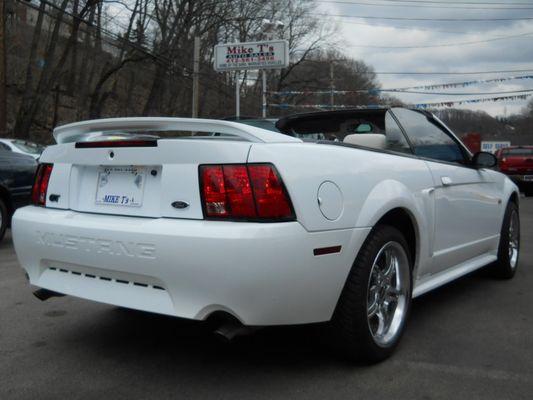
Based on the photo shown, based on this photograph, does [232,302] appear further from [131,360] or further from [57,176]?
[57,176]

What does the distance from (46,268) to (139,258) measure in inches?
30.9

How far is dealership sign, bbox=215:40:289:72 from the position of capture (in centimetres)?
2314

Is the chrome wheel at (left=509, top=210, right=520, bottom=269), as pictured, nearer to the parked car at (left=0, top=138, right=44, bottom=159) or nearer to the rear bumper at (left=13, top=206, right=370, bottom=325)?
the rear bumper at (left=13, top=206, right=370, bottom=325)

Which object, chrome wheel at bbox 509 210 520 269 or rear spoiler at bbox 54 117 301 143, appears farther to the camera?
chrome wheel at bbox 509 210 520 269

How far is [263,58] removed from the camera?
23328 mm

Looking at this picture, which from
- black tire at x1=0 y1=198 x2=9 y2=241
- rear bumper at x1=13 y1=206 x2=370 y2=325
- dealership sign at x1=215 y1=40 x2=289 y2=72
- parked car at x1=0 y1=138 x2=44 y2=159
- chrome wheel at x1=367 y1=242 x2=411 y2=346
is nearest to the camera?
rear bumper at x1=13 y1=206 x2=370 y2=325

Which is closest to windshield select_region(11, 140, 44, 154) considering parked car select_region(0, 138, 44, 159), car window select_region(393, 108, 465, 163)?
parked car select_region(0, 138, 44, 159)

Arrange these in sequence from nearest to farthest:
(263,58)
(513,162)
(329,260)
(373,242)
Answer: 1. (329,260)
2. (373,242)
3. (513,162)
4. (263,58)

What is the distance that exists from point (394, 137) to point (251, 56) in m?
20.5

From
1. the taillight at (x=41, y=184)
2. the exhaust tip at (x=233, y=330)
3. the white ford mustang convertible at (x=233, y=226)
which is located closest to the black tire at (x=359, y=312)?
the white ford mustang convertible at (x=233, y=226)

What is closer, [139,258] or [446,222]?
[139,258]

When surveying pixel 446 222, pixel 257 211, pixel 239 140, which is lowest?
pixel 446 222

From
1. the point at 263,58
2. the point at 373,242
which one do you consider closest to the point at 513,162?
the point at 263,58

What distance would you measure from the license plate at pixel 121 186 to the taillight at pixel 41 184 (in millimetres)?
486
